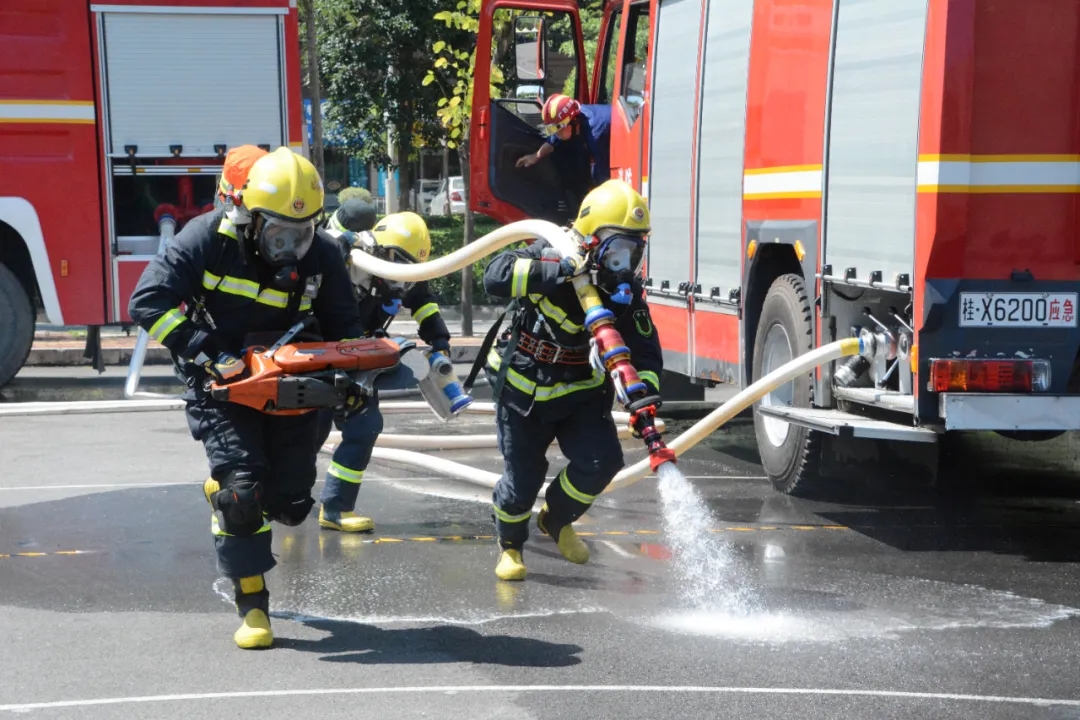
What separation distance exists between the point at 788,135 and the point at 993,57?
68.6 inches

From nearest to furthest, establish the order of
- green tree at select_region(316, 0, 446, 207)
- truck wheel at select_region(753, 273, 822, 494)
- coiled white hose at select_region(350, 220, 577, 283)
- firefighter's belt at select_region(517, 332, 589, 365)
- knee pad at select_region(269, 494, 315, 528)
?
knee pad at select_region(269, 494, 315, 528) → firefighter's belt at select_region(517, 332, 589, 365) → coiled white hose at select_region(350, 220, 577, 283) → truck wheel at select_region(753, 273, 822, 494) → green tree at select_region(316, 0, 446, 207)

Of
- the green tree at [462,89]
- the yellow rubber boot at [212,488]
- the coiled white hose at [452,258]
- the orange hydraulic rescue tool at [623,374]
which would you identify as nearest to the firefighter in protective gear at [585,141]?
the green tree at [462,89]

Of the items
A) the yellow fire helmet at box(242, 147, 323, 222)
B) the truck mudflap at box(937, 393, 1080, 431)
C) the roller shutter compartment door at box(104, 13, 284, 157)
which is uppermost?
the roller shutter compartment door at box(104, 13, 284, 157)

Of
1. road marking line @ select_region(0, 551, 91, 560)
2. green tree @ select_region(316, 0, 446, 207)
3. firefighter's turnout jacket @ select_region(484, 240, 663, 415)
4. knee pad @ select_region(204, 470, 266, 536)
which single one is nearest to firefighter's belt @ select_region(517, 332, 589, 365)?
firefighter's turnout jacket @ select_region(484, 240, 663, 415)

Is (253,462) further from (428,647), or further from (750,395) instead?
(750,395)

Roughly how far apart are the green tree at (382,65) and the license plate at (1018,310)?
53.9ft

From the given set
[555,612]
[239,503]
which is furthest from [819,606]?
[239,503]

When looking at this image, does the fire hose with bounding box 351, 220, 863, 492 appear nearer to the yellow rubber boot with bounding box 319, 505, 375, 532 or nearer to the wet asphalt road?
Result: the wet asphalt road

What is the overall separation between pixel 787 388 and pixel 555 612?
290cm

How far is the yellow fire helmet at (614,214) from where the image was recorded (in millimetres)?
5984

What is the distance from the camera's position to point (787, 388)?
27.3 ft

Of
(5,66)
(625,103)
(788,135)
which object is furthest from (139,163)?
(788,135)

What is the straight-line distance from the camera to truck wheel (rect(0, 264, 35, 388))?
12430 millimetres

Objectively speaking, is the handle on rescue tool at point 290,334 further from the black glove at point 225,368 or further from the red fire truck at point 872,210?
the red fire truck at point 872,210
